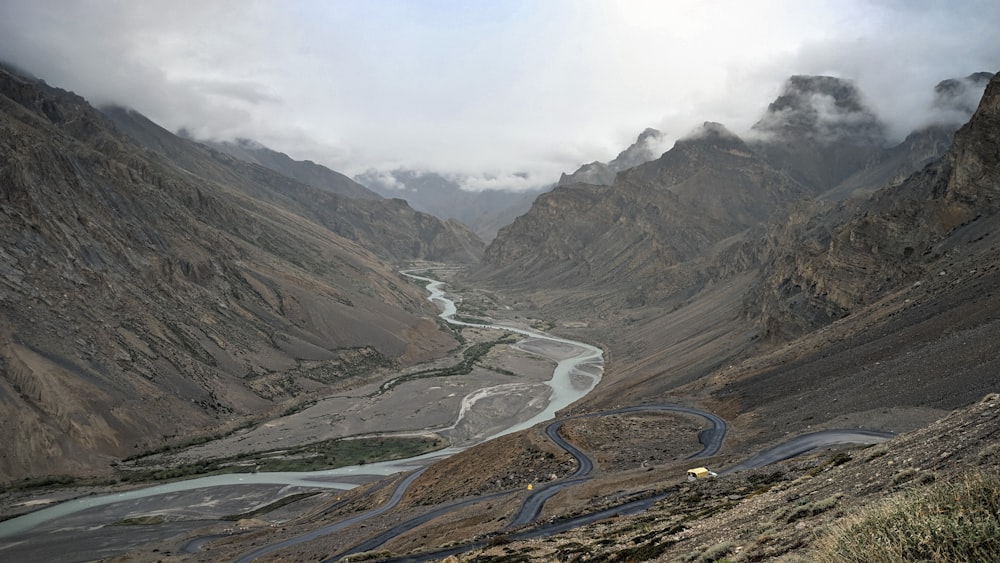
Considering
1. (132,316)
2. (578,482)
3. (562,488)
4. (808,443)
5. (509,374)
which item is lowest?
(509,374)

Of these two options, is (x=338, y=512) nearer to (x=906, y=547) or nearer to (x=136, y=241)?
(x=906, y=547)

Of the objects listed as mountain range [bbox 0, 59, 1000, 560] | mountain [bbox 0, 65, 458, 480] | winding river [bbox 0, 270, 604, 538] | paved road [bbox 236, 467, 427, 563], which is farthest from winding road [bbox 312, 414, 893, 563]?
mountain [bbox 0, 65, 458, 480]

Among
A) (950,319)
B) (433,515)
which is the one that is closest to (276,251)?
(433,515)

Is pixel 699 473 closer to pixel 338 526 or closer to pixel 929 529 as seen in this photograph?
pixel 338 526

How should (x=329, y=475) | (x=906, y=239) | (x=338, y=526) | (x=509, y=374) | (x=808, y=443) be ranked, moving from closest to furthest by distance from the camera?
(x=808, y=443) < (x=338, y=526) < (x=329, y=475) < (x=906, y=239) < (x=509, y=374)

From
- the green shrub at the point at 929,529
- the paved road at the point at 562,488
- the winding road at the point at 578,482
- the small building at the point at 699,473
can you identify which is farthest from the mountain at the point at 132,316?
the green shrub at the point at 929,529

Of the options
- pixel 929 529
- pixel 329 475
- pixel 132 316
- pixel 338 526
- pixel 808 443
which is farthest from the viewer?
pixel 132 316

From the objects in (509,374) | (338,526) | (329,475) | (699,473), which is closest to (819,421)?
(699,473)
